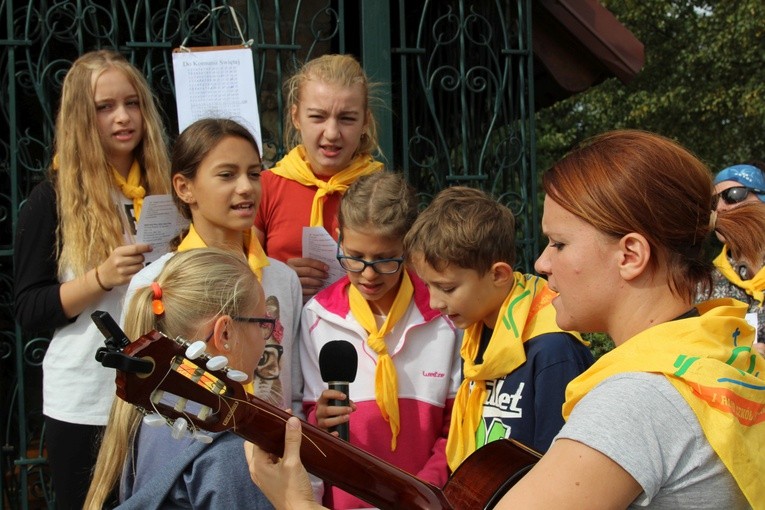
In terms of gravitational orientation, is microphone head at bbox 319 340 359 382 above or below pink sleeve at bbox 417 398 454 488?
above

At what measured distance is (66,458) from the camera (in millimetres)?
3412

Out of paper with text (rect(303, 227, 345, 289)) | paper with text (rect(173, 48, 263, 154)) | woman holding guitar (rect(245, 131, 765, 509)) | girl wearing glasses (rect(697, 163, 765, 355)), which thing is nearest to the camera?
woman holding guitar (rect(245, 131, 765, 509))

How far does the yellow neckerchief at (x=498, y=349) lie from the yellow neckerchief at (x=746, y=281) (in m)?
2.15

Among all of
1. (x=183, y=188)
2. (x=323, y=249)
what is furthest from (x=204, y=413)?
(x=323, y=249)

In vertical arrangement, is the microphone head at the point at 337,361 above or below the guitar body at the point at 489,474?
above

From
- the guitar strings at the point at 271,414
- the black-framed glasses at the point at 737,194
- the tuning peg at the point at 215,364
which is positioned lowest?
the guitar strings at the point at 271,414

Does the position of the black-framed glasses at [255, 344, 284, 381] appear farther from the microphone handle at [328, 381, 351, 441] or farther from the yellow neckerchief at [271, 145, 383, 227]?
the yellow neckerchief at [271, 145, 383, 227]

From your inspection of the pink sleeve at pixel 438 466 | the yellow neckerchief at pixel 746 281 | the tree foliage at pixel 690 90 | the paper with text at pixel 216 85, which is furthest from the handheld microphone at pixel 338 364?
the tree foliage at pixel 690 90

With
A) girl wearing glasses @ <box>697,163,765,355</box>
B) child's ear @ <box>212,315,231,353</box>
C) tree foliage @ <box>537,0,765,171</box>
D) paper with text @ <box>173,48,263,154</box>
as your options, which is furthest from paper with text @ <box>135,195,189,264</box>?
A: tree foliage @ <box>537,0,765,171</box>

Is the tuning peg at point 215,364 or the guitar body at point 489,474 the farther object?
the guitar body at point 489,474

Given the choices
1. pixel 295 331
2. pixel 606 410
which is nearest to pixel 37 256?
pixel 295 331

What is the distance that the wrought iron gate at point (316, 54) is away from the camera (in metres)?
4.54

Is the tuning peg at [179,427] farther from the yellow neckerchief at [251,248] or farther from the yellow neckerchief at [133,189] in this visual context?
the yellow neckerchief at [133,189]

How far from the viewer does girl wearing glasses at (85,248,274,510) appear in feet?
7.34
